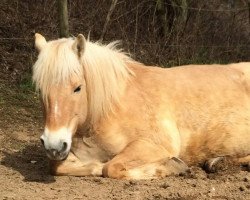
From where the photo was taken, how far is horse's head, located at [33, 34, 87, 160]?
14.0ft

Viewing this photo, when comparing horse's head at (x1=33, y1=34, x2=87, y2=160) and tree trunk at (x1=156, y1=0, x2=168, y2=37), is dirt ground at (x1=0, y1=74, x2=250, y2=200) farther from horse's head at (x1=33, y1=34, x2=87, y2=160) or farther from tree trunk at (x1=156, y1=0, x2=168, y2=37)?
tree trunk at (x1=156, y1=0, x2=168, y2=37)

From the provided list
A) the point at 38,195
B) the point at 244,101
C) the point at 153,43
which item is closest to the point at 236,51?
the point at 153,43

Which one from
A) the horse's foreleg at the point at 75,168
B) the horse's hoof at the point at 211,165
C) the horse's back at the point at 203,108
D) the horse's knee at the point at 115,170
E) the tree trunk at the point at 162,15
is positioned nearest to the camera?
the horse's knee at the point at 115,170

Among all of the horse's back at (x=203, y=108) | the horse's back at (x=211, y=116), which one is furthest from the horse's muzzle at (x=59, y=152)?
the horse's back at (x=211, y=116)

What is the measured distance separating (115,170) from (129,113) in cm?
60

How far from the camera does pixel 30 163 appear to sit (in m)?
5.44

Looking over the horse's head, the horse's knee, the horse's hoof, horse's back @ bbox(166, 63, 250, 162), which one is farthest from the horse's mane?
the horse's hoof

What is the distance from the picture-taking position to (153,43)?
10039mm

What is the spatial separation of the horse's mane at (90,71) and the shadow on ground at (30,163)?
0.74 metres

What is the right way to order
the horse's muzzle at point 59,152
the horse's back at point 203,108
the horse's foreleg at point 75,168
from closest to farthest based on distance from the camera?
the horse's muzzle at point 59,152, the horse's foreleg at point 75,168, the horse's back at point 203,108

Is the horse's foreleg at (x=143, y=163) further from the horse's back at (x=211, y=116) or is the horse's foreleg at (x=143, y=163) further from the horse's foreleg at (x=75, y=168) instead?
the horse's back at (x=211, y=116)

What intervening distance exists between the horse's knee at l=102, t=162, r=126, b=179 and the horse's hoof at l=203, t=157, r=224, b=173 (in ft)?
3.02

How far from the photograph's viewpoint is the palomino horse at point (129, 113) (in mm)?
4488

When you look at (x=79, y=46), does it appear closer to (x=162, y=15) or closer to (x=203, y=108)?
(x=203, y=108)
